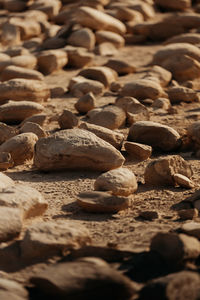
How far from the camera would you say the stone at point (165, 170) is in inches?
139

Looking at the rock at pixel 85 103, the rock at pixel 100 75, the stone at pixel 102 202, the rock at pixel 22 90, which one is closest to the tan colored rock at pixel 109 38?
the rock at pixel 100 75

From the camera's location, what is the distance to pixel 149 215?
304 cm

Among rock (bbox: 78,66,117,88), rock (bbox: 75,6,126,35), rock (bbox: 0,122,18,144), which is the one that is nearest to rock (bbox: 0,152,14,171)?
rock (bbox: 0,122,18,144)

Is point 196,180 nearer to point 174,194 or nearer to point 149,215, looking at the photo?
point 174,194

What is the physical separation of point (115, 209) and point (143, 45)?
5680mm

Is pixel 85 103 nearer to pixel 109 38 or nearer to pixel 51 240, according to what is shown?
pixel 51 240

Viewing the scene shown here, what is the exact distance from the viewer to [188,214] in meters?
2.99

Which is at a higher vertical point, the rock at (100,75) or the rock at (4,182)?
the rock at (4,182)

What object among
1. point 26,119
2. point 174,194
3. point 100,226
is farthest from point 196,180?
point 26,119

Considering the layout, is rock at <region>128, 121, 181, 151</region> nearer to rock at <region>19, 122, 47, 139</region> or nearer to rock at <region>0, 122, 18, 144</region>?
rock at <region>19, 122, 47, 139</region>

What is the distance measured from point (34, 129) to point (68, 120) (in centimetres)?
40

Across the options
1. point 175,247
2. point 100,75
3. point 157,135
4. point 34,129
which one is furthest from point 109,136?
point 100,75

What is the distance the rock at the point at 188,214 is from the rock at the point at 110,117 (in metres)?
1.76

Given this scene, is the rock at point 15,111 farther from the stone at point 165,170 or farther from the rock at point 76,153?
the stone at point 165,170
